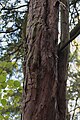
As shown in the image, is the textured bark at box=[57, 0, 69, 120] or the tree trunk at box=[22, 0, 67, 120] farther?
the textured bark at box=[57, 0, 69, 120]

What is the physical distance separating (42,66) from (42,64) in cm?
1

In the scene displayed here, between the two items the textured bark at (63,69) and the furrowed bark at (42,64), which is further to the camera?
the textured bark at (63,69)

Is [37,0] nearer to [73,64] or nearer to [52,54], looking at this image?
[52,54]

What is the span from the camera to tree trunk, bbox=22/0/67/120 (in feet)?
3.76

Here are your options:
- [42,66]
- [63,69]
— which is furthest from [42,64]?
[63,69]

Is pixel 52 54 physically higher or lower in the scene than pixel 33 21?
lower

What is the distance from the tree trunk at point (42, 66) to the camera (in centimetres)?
115

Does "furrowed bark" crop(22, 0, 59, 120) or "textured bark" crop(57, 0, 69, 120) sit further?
"textured bark" crop(57, 0, 69, 120)

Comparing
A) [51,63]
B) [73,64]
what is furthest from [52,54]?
[73,64]

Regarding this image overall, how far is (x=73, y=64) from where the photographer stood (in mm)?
4457

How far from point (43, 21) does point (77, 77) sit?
3.33 metres

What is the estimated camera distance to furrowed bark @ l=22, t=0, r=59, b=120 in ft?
3.76

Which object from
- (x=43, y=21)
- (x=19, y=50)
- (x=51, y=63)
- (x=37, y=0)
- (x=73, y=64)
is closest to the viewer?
(x=51, y=63)

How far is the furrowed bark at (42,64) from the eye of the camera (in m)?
1.15
